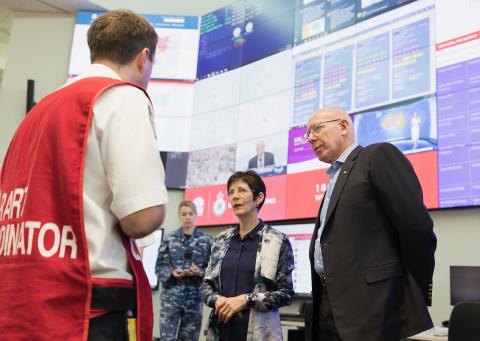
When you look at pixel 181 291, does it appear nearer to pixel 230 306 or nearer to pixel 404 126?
pixel 230 306

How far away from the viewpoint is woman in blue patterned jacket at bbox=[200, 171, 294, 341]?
223cm

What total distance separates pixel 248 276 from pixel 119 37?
146 cm

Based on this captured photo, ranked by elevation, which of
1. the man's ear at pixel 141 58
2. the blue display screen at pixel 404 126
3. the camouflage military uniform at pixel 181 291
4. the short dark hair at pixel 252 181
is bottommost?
the camouflage military uniform at pixel 181 291

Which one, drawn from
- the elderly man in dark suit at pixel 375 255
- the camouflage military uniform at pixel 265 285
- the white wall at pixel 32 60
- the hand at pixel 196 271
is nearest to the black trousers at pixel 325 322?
the elderly man in dark suit at pixel 375 255

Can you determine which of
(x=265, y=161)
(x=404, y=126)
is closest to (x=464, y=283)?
(x=404, y=126)

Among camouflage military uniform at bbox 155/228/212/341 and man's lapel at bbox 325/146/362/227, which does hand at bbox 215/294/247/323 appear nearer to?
man's lapel at bbox 325/146/362/227

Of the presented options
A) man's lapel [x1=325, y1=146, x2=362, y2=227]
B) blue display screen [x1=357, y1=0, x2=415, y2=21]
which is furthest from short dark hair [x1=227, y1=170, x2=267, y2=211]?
blue display screen [x1=357, y1=0, x2=415, y2=21]

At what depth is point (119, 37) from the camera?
45.3 inches

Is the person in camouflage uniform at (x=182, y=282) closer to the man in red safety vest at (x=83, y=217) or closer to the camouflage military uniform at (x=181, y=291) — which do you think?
the camouflage military uniform at (x=181, y=291)

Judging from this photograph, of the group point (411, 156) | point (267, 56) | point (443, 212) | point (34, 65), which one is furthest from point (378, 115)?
point (34, 65)

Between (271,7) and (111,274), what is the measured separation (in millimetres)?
4379

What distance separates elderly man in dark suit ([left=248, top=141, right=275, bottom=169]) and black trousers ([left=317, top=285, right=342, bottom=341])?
2.67 meters

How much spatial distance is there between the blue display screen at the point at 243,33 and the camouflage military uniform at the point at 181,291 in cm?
204

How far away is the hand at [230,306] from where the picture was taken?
2.20 metres
